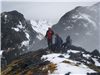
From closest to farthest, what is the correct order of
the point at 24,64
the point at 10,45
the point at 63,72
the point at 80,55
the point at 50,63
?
the point at 63,72, the point at 50,63, the point at 24,64, the point at 80,55, the point at 10,45

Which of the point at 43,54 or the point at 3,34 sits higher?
the point at 43,54

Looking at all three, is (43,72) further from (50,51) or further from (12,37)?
(12,37)

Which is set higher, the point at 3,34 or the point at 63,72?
the point at 63,72

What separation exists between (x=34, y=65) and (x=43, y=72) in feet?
13.9

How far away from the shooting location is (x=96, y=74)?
38.5 metres

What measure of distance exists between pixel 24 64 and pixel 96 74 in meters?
10.8

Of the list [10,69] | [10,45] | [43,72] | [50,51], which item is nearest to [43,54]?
[50,51]

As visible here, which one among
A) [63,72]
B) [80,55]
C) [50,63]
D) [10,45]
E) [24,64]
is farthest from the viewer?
[10,45]

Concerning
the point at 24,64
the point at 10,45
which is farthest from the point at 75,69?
the point at 10,45

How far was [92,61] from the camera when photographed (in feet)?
162

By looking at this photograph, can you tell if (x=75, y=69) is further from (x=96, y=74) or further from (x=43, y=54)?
(x=43, y=54)

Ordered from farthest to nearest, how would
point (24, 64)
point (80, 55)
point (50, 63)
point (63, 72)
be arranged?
1. point (80, 55)
2. point (24, 64)
3. point (50, 63)
4. point (63, 72)

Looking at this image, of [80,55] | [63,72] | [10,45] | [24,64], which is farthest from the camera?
[10,45]

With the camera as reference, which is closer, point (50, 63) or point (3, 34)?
point (50, 63)
